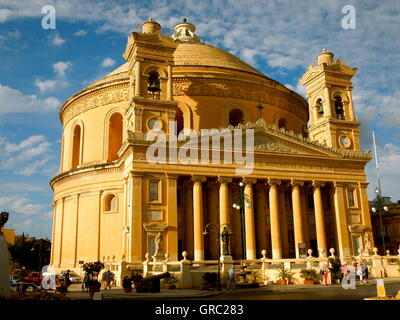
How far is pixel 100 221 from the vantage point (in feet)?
128

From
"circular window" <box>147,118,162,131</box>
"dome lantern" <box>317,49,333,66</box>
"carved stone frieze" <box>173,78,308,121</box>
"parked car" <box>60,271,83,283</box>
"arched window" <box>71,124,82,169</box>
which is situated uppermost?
"dome lantern" <box>317,49,333,66</box>

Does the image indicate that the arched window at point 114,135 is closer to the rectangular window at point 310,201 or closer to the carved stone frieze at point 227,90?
the carved stone frieze at point 227,90

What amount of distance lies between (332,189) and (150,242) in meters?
16.6

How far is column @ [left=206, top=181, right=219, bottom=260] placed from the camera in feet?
114

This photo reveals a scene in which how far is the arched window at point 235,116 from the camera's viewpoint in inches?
1650

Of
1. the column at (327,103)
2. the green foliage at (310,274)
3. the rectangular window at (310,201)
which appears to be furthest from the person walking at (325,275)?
the column at (327,103)

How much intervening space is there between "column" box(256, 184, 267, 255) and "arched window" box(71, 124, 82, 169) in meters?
19.5

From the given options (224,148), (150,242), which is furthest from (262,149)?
(150,242)

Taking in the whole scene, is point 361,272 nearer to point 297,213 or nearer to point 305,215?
point 297,213

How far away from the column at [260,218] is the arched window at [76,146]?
19451 mm

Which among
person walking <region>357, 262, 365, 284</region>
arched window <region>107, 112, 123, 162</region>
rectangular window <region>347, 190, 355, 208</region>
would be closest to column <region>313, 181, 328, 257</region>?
rectangular window <region>347, 190, 355, 208</region>

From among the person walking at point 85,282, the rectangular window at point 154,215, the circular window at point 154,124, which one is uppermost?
the circular window at point 154,124

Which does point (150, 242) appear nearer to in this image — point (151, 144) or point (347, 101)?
point (151, 144)

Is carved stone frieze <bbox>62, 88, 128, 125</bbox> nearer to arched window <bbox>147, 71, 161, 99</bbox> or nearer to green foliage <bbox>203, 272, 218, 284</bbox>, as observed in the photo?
arched window <bbox>147, 71, 161, 99</bbox>
